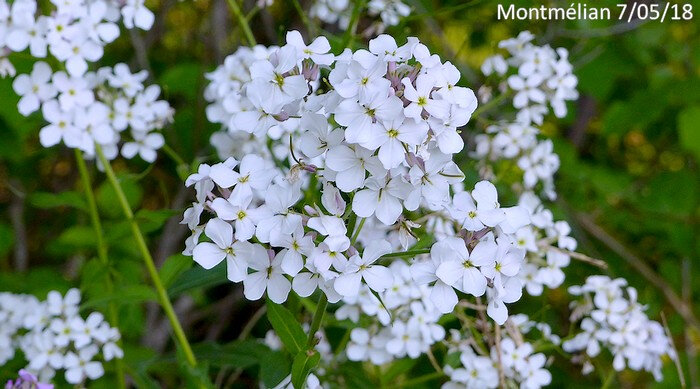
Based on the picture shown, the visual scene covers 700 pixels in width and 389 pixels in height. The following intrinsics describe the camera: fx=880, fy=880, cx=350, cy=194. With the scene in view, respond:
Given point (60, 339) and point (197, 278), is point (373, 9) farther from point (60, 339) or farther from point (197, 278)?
point (60, 339)

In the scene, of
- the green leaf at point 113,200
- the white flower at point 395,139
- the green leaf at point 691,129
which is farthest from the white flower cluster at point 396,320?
the green leaf at point 691,129

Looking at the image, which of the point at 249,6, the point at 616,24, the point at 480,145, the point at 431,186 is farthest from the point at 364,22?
the point at 431,186

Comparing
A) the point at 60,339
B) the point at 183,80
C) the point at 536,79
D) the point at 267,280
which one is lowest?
the point at 183,80

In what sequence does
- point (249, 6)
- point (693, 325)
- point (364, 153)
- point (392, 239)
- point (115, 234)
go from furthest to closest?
point (249, 6) → point (693, 325) → point (115, 234) → point (392, 239) → point (364, 153)

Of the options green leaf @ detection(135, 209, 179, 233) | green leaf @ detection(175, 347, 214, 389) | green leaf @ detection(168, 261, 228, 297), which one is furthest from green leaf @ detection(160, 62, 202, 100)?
green leaf @ detection(175, 347, 214, 389)

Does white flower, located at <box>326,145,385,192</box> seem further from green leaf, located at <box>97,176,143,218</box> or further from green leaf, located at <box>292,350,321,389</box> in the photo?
green leaf, located at <box>97,176,143,218</box>

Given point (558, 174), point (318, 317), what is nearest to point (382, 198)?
point (318, 317)

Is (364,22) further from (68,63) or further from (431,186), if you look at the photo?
(431,186)
